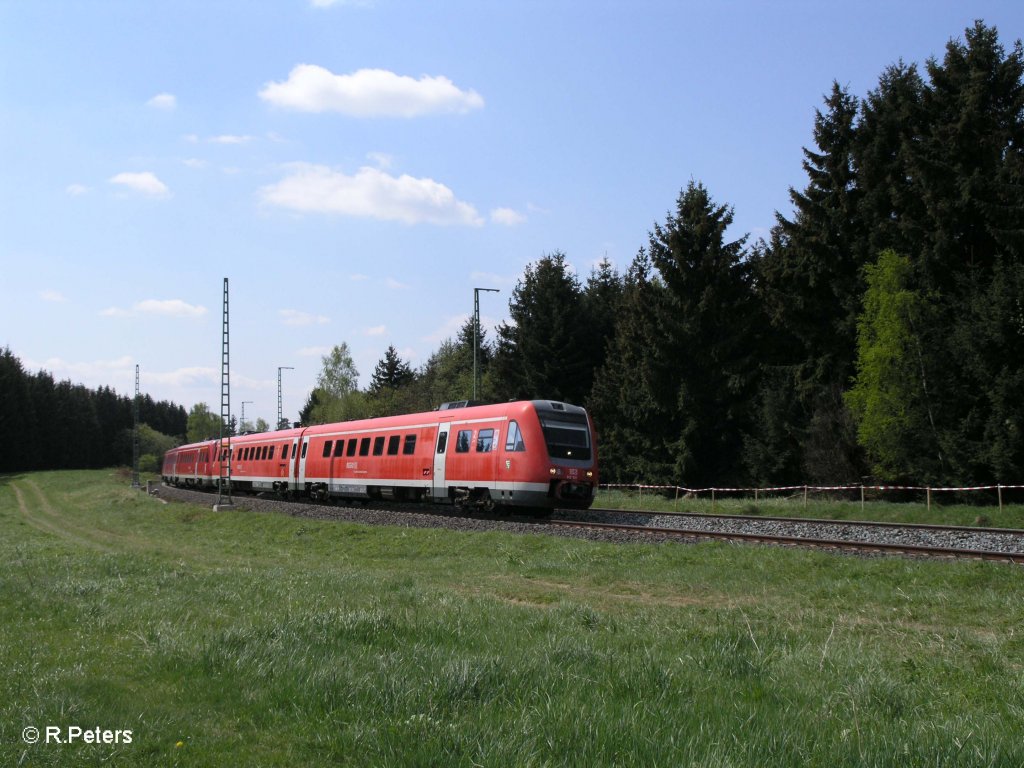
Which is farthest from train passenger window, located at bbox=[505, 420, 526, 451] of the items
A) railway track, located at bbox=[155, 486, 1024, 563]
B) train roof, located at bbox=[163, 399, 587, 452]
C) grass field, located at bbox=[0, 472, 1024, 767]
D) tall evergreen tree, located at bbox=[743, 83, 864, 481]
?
tall evergreen tree, located at bbox=[743, 83, 864, 481]

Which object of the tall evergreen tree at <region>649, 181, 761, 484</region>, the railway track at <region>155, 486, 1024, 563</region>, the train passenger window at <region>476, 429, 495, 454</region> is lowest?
the railway track at <region>155, 486, 1024, 563</region>

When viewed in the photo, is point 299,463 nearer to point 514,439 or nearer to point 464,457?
point 464,457

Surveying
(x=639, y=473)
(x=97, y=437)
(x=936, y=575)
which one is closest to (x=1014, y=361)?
(x=639, y=473)

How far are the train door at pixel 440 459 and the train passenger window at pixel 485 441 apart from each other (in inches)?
68.7

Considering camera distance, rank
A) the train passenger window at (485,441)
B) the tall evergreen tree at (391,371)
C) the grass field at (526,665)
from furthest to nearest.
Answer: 1. the tall evergreen tree at (391,371)
2. the train passenger window at (485,441)
3. the grass field at (526,665)

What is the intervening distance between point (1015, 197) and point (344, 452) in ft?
83.2

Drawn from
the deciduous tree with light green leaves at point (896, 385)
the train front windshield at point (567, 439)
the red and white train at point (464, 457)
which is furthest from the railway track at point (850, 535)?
the deciduous tree with light green leaves at point (896, 385)

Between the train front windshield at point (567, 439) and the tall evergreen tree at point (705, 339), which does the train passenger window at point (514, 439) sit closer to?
the train front windshield at point (567, 439)

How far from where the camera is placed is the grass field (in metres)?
4.59

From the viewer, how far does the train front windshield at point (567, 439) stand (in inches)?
907

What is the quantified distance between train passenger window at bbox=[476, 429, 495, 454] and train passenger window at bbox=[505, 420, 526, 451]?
0.70 m

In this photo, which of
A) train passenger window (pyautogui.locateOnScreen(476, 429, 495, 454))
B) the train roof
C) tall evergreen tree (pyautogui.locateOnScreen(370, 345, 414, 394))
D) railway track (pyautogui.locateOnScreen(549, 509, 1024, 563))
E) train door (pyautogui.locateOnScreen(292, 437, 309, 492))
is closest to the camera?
railway track (pyautogui.locateOnScreen(549, 509, 1024, 563))

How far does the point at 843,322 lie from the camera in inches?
1464

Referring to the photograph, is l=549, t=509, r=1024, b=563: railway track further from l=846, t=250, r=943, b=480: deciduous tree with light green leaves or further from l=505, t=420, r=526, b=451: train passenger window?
l=846, t=250, r=943, b=480: deciduous tree with light green leaves
